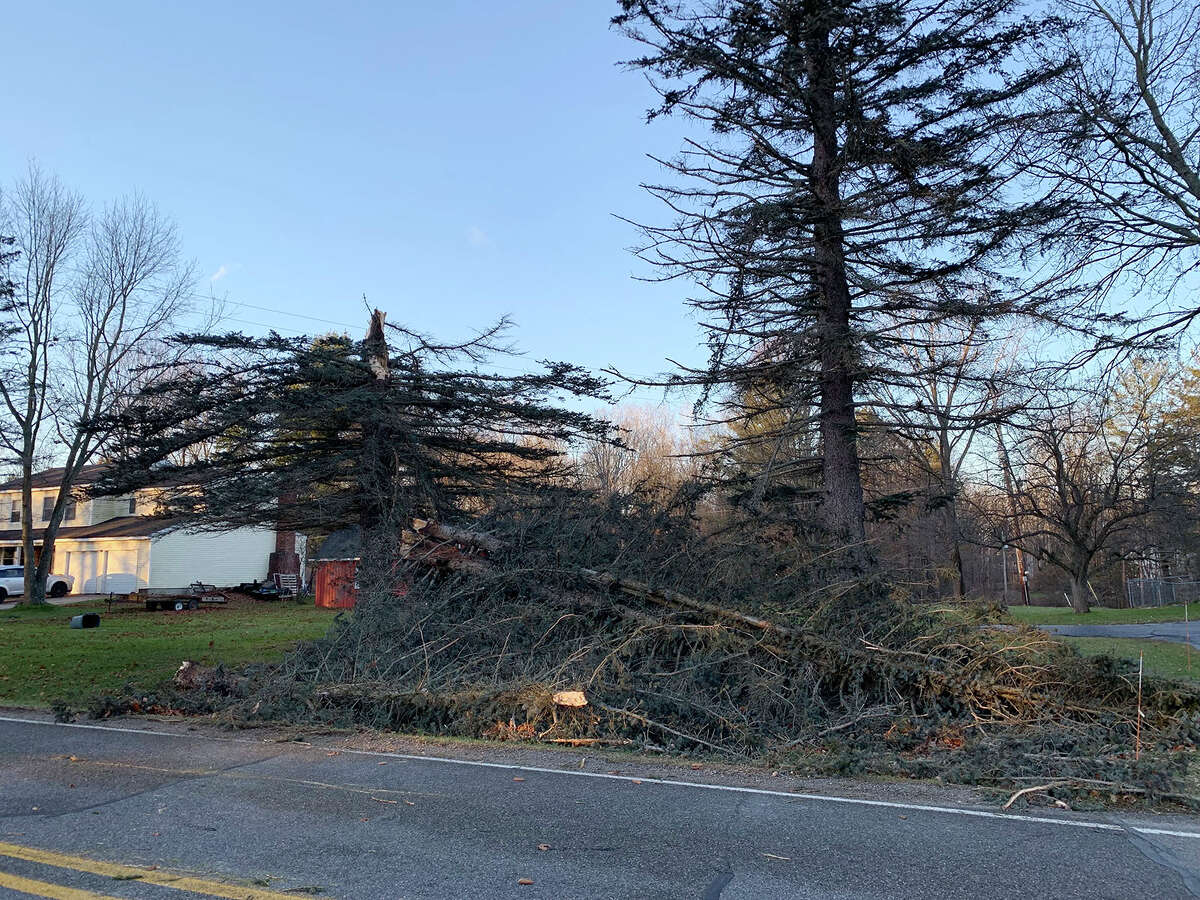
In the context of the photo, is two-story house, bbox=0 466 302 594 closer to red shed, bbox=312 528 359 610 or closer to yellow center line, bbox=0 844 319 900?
red shed, bbox=312 528 359 610

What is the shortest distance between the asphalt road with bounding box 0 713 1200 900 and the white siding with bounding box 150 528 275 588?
32806 millimetres

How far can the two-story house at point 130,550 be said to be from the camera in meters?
37.8

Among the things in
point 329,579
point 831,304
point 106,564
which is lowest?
Result: point 329,579

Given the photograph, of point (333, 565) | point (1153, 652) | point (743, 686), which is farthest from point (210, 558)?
point (1153, 652)

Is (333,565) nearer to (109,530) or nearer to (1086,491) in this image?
(109,530)

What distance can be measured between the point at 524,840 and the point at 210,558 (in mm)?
39059

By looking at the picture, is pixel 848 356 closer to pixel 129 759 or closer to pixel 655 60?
pixel 655 60

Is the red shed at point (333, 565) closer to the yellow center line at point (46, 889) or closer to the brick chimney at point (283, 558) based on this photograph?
the brick chimney at point (283, 558)

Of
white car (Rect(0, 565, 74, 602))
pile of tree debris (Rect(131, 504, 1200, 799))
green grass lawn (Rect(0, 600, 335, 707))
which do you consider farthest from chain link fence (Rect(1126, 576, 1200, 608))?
white car (Rect(0, 565, 74, 602))

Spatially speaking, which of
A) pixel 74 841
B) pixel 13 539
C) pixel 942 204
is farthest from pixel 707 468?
pixel 13 539

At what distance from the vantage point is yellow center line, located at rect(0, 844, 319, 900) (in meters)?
4.27

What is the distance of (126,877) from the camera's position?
179 inches

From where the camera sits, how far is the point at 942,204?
1248cm

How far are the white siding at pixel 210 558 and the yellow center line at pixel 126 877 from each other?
33903 millimetres
